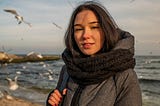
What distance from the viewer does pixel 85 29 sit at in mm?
2732

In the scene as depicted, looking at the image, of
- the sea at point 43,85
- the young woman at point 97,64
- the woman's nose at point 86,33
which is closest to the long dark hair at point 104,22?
the young woman at point 97,64

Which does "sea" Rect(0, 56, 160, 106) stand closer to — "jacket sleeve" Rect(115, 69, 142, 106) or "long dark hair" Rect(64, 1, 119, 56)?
"long dark hair" Rect(64, 1, 119, 56)

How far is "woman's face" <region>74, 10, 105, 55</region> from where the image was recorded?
2.71 m

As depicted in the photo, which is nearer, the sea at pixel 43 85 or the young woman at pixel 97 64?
the young woman at pixel 97 64

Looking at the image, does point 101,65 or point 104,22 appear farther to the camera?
point 104,22

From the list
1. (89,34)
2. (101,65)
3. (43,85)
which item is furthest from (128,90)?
(43,85)

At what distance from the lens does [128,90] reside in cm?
248

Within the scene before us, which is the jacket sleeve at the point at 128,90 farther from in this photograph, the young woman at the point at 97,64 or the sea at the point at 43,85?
the sea at the point at 43,85

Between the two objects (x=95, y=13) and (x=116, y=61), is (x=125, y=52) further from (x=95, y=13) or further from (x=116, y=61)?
(x=95, y=13)

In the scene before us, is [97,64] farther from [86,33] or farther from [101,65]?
[86,33]

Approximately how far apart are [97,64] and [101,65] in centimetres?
3

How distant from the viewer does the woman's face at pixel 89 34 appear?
2711 mm

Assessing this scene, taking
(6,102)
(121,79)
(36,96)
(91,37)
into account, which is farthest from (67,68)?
(36,96)

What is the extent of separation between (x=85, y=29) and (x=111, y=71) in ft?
1.30
